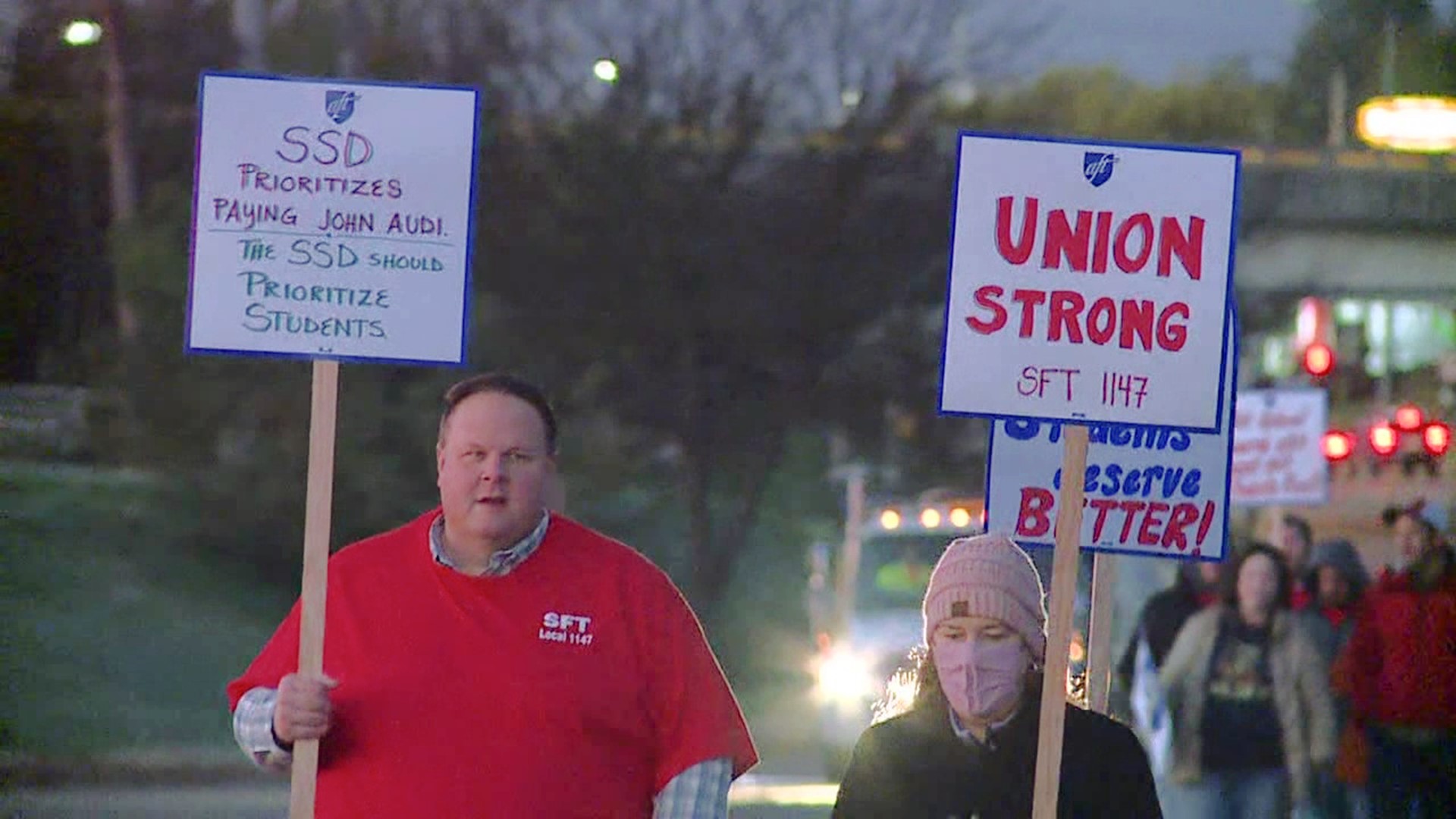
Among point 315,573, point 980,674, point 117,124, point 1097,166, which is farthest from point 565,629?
point 117,124

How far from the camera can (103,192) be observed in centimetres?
2545

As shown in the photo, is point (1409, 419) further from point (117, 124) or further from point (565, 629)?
point (565, 629)

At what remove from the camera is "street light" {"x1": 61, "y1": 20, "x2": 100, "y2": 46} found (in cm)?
2545

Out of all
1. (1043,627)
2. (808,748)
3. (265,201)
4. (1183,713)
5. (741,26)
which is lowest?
(808,748)

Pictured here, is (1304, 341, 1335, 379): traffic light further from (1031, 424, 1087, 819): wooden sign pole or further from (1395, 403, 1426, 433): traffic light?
(1031, 424, 1087, 819): wooden sign pole

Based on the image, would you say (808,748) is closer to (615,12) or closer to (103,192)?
(615,12)

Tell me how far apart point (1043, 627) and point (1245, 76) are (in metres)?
31.8

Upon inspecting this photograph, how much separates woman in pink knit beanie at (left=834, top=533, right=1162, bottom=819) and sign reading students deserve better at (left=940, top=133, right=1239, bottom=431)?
2.10 ft

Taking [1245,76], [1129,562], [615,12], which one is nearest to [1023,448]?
[1129,562]

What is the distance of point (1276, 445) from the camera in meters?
14.7

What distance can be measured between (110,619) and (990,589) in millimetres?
20579

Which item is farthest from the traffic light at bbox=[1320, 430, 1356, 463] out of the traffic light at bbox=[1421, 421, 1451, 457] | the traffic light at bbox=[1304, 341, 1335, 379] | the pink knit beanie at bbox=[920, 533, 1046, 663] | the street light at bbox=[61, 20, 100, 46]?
the pink knit beanie at bbox=[920, 533, 1046, 663]

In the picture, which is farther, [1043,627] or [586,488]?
[586,488]

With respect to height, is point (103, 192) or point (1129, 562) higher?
point (103, 192)
